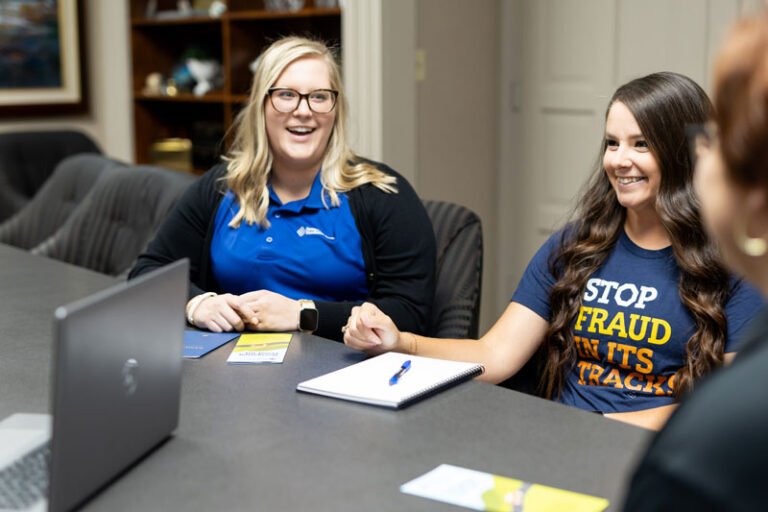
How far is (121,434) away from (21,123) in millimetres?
4142

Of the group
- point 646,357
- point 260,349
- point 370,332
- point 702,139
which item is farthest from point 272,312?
point 702,139

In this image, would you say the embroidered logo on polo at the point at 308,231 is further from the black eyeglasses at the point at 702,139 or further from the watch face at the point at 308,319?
the black eyeglasses at the point at 702,139

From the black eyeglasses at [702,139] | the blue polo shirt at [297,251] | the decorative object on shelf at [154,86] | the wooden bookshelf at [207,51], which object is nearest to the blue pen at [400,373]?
the blue polo shirt at [297,251]

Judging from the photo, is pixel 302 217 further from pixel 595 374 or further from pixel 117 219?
pixel 117 219

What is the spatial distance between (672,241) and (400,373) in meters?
0.59

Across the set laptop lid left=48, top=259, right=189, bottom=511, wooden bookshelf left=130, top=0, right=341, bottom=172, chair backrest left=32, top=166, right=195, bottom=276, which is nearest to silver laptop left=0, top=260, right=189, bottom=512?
laptop lid left=48, top=259, right=189, bottom=511

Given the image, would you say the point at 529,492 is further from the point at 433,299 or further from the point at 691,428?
the point at 433,299

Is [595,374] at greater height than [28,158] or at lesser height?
lesser

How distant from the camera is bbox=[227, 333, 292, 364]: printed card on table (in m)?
1.64

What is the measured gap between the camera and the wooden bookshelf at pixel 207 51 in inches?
170

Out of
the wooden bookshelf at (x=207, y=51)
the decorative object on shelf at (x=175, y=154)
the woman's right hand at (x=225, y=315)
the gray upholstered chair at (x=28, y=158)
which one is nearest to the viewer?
the woman's right hand at (x=225, y=315)

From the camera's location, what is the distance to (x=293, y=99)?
2184 mm

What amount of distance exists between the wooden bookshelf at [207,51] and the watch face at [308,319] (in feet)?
7.88

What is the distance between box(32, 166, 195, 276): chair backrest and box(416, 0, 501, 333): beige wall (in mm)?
1138
